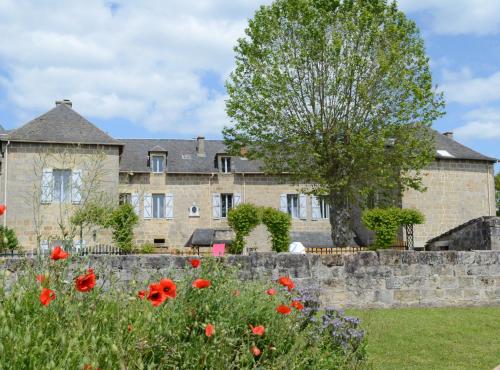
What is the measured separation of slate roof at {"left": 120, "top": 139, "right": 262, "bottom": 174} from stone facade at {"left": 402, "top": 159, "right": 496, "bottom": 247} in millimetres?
8536

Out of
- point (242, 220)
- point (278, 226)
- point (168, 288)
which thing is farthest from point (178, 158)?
point (168, 288)

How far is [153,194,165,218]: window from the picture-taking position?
93.2ft

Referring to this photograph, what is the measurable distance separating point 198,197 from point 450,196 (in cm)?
1281

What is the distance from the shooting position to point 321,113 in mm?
19797

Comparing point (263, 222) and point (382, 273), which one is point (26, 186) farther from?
point (382, 273)

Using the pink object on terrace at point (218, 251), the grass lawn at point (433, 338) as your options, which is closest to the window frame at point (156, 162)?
the pink object on terrace at point (218, 251)

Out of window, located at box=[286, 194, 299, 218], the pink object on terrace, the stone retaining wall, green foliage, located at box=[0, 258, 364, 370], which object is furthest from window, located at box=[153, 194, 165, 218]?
green foliage, located at box=[0, 258, 364, 370]

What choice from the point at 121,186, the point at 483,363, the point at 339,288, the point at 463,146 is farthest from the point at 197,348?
the point at 463,146

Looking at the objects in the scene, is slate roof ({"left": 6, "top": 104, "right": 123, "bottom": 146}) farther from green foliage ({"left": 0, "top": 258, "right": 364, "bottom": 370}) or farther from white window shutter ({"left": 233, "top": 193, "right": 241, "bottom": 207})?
green foliage ({"left": 0, "top": 258, "right": 364, "bottom": 370})

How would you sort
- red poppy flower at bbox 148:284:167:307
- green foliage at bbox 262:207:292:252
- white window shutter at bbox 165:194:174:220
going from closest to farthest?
red poppy flower at bbox 148:284:167:307 → green foliage at bbox 262:207:292:252 → white window shutter at bbox 165:194:174:220

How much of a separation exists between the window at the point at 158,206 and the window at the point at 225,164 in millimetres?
3551

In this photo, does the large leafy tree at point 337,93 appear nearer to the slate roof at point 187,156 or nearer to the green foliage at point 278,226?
the green foliage at point 278,226

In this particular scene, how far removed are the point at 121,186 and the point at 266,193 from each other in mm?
7447

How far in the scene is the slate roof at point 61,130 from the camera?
24000 millimetres
